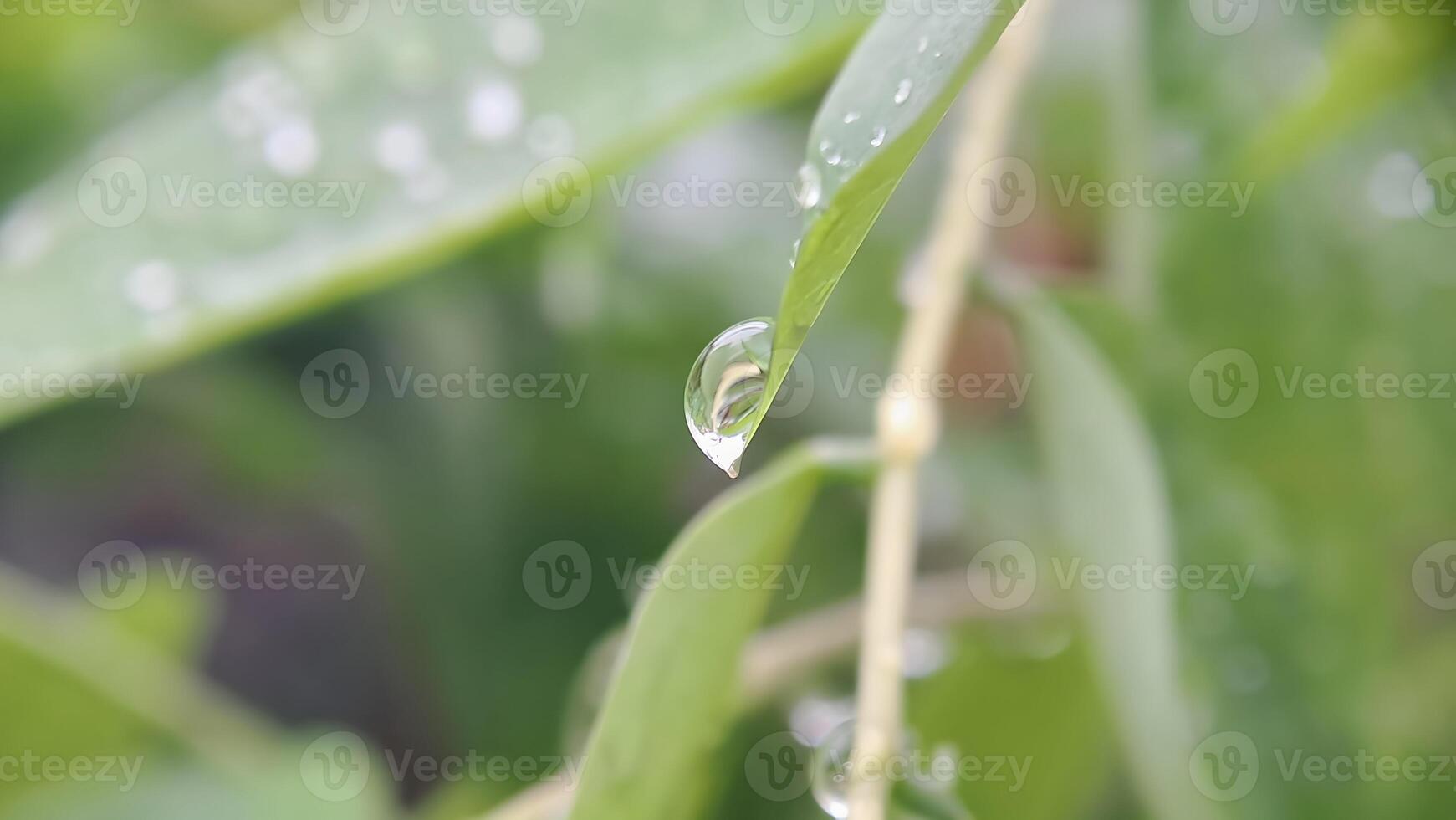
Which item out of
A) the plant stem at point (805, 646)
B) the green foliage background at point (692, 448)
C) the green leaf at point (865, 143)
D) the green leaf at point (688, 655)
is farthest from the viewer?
the green foliage background at point (692, 448)

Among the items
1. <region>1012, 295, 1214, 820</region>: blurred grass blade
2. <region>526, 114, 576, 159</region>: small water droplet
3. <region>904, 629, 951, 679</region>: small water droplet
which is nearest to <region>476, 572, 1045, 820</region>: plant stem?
<region>904, 629, 951, 679</region>: small water droplet

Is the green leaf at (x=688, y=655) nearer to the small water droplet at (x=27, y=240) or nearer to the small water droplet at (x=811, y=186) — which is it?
the small water droplet at (x=811, y=186)

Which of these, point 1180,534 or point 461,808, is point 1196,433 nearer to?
point 1180,534

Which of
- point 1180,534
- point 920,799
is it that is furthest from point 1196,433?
point 920,799

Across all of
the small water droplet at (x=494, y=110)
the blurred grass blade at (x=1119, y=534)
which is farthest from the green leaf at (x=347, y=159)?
the blurred grass blade at (x=1119, y=534)

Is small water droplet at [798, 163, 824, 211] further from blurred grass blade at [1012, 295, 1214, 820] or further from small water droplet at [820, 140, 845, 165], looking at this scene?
blurred grass blade at [1012, 295, 1214, 820]

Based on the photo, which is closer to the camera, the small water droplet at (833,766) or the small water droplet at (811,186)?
the small water droplet at (811,186)
